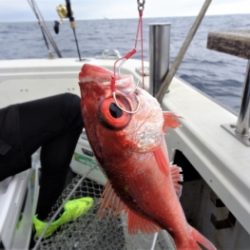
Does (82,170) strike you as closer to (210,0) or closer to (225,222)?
(225,222)

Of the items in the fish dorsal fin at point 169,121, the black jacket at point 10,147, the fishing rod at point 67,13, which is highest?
the fish dorsal fin at point 169,121

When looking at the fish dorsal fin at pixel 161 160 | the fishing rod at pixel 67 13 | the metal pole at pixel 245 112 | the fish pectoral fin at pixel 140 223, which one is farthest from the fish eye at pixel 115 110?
the fishing rod at pixel 67 13

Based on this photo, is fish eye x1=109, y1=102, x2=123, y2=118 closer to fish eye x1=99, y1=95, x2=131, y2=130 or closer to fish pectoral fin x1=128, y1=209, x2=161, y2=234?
fish eye x1=99, y1=95, x2=131, y2=130

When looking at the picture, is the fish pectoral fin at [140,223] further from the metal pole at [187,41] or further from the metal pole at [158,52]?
the metal pole at [158,52]

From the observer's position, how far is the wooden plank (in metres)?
0.81

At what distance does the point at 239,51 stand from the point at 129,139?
1.40 feet

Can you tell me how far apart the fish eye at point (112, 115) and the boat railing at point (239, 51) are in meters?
0.41

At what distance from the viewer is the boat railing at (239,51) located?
0.82 metres

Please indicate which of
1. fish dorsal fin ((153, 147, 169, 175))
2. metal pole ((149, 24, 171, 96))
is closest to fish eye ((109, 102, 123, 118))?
fish dorsal fin ((153, 147, 169, 175))

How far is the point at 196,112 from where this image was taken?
1.32 meters

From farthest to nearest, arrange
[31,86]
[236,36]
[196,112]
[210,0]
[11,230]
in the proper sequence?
[31,86]
[196,112]
[11,230]
[210,0]
[236,36]

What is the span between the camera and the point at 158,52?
1347mm

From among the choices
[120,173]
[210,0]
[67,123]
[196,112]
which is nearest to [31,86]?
→ [67,123]

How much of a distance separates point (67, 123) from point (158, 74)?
1.64 ft
